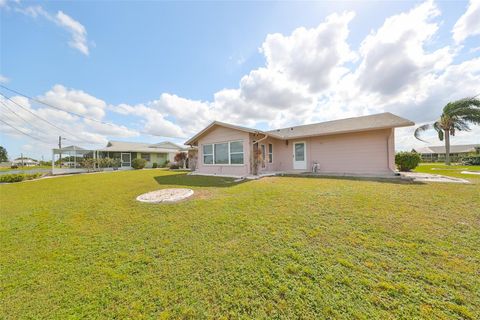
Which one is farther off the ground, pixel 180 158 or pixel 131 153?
pixel 131 153

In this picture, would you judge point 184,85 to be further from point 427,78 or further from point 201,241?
point 427,78

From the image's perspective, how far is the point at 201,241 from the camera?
138 inches

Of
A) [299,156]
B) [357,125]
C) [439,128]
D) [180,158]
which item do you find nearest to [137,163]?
[180,158]

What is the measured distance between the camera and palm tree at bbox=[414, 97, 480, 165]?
19061 mm

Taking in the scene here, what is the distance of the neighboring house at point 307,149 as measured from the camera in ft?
33.0

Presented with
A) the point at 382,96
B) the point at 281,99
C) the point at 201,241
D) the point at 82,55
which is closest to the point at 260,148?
the point at 281,99

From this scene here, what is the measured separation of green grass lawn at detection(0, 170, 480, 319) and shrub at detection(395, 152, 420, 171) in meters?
8.52

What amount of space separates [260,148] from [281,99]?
25.3ft

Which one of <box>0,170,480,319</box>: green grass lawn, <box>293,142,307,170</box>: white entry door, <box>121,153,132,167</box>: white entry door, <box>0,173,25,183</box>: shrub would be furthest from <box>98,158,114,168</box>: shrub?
<box>293,142,307,170</box>: white entry door

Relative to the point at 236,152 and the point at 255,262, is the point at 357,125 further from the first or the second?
the point at 255,262

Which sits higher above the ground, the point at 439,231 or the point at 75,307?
the point at 439,231

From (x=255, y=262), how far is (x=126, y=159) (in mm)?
28245

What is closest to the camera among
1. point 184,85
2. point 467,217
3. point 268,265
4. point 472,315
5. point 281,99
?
point 472,315

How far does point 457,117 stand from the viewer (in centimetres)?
2027
